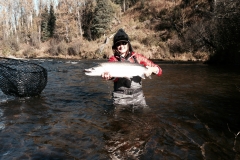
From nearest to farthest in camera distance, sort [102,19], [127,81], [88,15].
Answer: [127,81], [102,19], [88,15]

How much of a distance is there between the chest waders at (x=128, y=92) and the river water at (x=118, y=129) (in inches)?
11.4

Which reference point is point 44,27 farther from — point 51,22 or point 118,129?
point 118,129

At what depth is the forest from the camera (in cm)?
2111

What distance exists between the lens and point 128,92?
583 cm

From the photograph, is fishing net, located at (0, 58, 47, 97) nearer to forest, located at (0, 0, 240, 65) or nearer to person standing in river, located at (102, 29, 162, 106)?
person standing in river, located at (102, 29, 162, 106)

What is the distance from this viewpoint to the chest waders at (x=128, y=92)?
5768mm

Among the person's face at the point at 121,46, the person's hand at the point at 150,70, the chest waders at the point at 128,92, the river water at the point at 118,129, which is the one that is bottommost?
the river water at the point at 118,129

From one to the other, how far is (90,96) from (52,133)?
4141 mm

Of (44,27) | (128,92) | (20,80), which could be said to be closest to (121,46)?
(128,92)

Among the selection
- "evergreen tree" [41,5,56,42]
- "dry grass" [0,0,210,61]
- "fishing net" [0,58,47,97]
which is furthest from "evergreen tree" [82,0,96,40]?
"fishing net" [0,58,47,97]

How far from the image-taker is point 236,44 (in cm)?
1905

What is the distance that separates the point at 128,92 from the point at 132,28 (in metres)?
44.1

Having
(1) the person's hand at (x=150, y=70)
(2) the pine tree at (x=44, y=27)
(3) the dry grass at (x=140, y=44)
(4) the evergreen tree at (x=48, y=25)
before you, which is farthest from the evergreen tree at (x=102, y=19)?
(1) the person's hand at (x=150, y=70)

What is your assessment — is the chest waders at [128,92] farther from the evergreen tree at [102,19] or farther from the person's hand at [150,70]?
the evergreen tree at [102,19]
